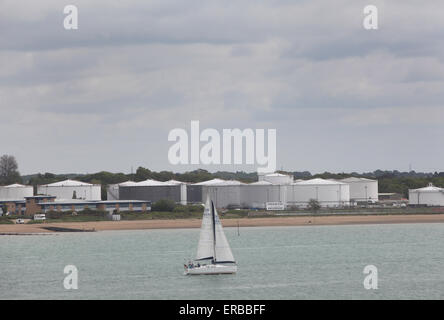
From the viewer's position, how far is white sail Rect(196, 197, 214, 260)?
270 feet

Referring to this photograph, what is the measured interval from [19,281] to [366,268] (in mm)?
34619

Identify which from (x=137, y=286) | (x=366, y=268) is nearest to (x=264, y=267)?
(x=366, y=268)

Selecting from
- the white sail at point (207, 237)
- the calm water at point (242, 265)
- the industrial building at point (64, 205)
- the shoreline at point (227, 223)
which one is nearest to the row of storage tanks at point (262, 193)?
the industrial building at point (64, 205)

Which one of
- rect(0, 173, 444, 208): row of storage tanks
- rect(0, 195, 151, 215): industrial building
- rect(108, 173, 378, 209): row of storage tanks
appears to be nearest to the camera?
rect(0, 195, 151, 215): industrial building

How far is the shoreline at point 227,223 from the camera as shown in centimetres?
14800

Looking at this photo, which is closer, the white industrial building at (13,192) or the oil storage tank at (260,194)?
the oil storage tank at (260,194)

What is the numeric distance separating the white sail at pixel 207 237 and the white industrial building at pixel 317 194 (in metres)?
111

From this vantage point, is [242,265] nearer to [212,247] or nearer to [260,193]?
[212,247]

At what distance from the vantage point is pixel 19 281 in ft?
273

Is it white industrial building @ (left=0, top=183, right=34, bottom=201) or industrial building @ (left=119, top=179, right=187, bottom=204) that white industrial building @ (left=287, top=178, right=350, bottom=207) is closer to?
industrial building @ (left=119, top=179, right=187, bottom=204)

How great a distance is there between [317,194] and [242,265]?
336ft

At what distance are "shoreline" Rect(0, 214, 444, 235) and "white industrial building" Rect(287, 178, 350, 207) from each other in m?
22.3

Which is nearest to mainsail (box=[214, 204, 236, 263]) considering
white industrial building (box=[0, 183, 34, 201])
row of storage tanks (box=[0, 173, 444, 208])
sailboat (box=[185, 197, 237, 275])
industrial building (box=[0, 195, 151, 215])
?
sailboat (box=[185, 197, 237, 275])
